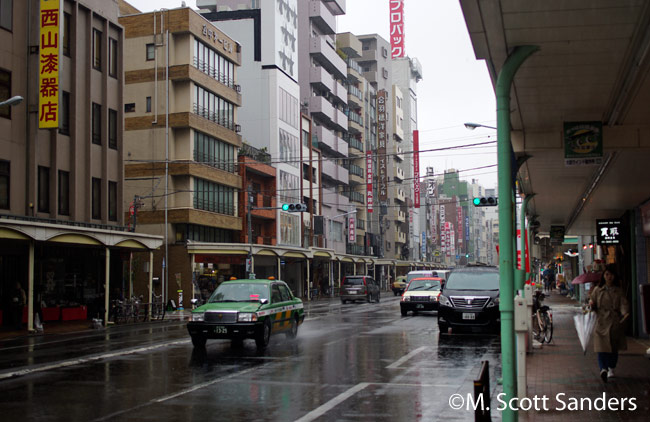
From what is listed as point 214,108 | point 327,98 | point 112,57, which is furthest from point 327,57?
point 112,57

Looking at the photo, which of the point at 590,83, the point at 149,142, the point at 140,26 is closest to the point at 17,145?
the point at 149,142

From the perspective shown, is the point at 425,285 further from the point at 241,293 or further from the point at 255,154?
the point at 255,154

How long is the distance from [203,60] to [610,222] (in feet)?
109

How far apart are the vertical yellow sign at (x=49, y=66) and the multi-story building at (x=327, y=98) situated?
44.1 metres

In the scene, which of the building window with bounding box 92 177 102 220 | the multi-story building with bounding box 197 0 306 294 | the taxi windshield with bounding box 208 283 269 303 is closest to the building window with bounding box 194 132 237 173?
the multi-story building with bounding box 197 0 306 294

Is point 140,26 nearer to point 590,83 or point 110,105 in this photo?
point 110,105

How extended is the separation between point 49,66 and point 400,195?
82.7 meters

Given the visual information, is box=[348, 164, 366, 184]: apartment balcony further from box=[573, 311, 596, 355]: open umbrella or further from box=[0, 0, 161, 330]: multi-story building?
box=[573, 311, 596, 355]: open umbrella

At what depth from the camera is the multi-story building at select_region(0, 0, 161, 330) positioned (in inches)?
1134

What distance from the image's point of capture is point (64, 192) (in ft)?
107

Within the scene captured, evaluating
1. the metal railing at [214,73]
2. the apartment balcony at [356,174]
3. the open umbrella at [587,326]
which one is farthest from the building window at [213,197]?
the open umbrella at [587,326]

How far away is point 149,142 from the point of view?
153ft

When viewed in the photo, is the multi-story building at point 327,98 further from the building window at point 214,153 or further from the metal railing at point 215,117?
the building window at point 214,153

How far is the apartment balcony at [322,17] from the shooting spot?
77625 millimetres
